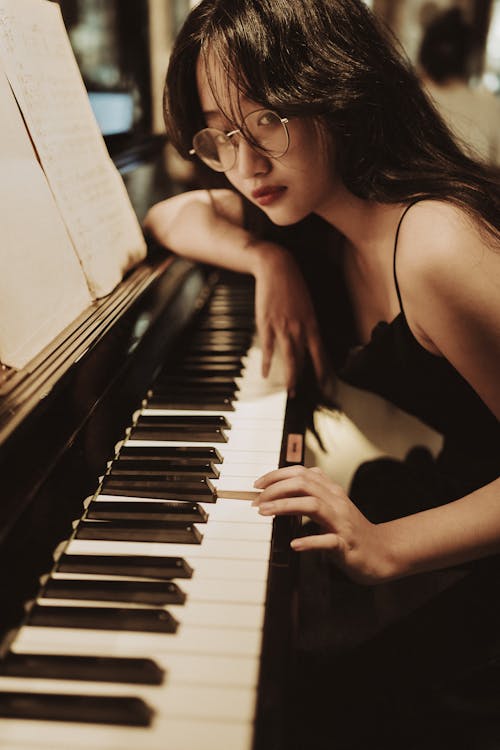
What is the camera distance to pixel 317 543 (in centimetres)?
91

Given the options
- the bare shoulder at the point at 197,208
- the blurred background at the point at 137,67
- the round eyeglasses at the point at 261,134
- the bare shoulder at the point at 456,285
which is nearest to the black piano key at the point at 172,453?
the bare shoulder at the point at 456,285

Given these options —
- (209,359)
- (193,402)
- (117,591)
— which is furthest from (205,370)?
(117,591)

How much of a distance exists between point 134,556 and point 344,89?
2.91 feet

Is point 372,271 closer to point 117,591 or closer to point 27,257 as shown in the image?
point 27,257

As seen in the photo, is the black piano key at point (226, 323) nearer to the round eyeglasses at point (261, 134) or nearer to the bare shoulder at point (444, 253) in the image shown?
the round eyeglasses at point (261, 134)

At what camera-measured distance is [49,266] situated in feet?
3.45

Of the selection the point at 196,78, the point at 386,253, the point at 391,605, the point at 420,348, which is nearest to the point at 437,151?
the point at 386,253

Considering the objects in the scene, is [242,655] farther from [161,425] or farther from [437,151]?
[437,151]

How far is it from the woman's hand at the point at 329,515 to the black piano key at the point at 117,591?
0.61 feet

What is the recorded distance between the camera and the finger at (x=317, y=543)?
90cm

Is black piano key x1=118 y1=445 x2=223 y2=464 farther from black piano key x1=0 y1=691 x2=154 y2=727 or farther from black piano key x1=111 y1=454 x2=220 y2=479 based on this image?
black piano key x1=0 y1=691 x2=154 y2=727

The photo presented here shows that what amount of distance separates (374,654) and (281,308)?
0.77 metres

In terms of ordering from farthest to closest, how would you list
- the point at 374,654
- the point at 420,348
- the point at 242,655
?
the point at 420,348, the point at 374,654, the point at 242,655

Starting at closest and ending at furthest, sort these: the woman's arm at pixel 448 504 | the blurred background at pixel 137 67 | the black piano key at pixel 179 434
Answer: the woman's arm at pixel 448 504
the black piano key at pixel 179 434
the blurred background at pixel 137 67
